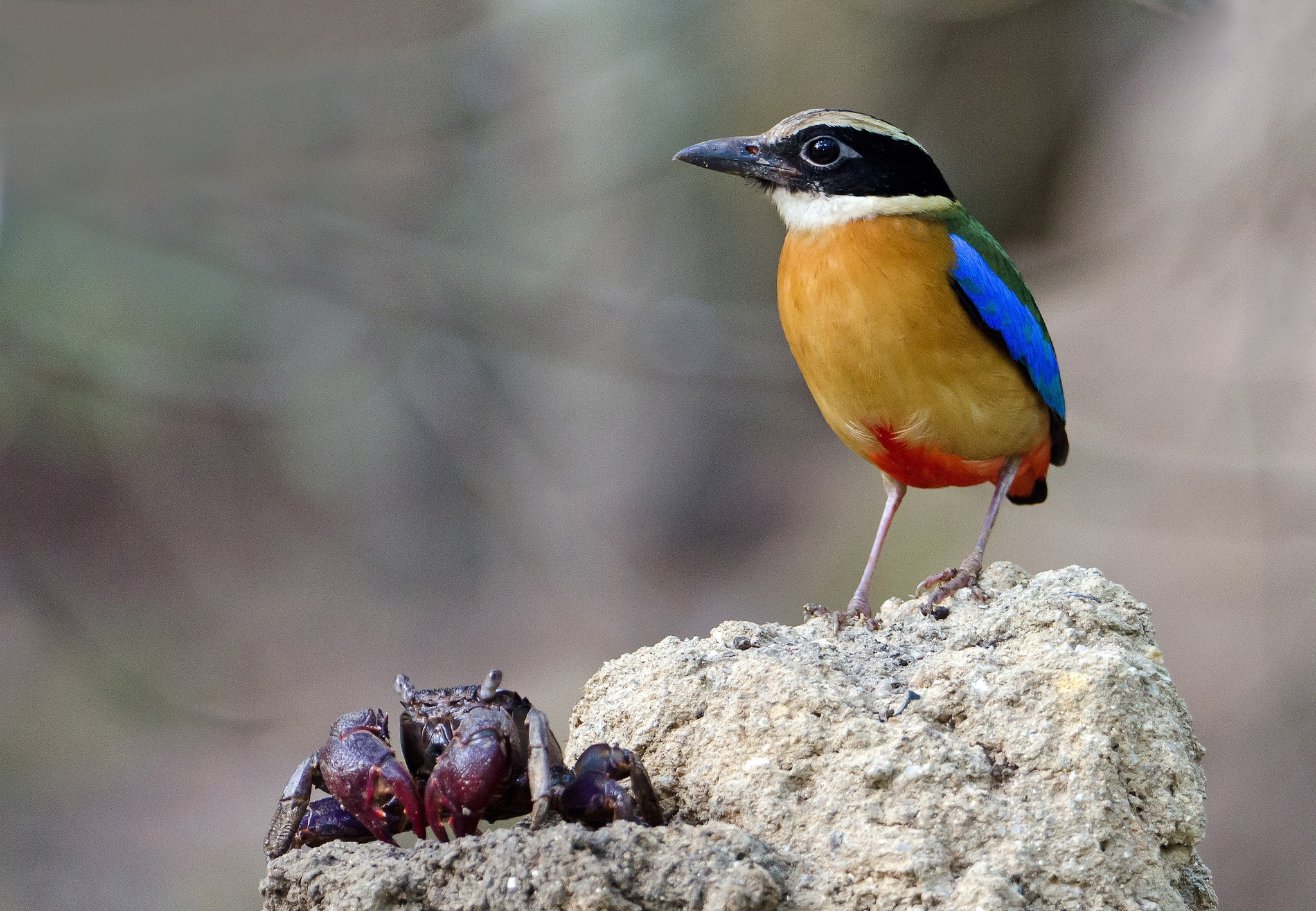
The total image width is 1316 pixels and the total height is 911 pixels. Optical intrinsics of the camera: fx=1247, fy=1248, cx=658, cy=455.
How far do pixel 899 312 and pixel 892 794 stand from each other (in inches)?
69.4

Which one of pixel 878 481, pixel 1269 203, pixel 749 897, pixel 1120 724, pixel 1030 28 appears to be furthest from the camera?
pixel 878 481

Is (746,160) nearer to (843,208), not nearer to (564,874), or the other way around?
(843,208)

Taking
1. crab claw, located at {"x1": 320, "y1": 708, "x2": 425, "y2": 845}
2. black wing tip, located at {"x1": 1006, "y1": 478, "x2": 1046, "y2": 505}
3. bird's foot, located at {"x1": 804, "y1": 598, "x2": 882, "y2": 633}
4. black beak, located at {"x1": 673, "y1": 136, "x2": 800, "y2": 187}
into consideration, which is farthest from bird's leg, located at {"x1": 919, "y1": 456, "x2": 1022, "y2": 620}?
crab claw, located at {"x1": 320, "y1": 708, "x2": 425, "y2": 845}

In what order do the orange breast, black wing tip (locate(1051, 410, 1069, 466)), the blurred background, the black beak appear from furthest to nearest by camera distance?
the blurred background
black wing tip (locate(1051, 410, 1069, 466))
the black beak
the orange breast

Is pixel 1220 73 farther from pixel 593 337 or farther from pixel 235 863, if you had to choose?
pixel 235 863

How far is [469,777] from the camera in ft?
7.77

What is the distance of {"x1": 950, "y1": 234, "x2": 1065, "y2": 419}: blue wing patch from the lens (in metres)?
3.82

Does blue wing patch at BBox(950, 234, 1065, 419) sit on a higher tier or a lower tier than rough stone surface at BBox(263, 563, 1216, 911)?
higher

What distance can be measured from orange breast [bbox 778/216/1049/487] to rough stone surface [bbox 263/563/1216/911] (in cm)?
104

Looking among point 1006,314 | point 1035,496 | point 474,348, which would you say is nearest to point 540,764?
point 1006,314

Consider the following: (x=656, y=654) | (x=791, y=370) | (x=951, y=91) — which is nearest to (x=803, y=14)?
(x=951, y=91)

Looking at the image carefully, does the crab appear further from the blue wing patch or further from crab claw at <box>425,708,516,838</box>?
the blue wing patch

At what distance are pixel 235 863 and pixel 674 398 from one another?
16.0 ft

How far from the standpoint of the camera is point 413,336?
1033 centimetres
